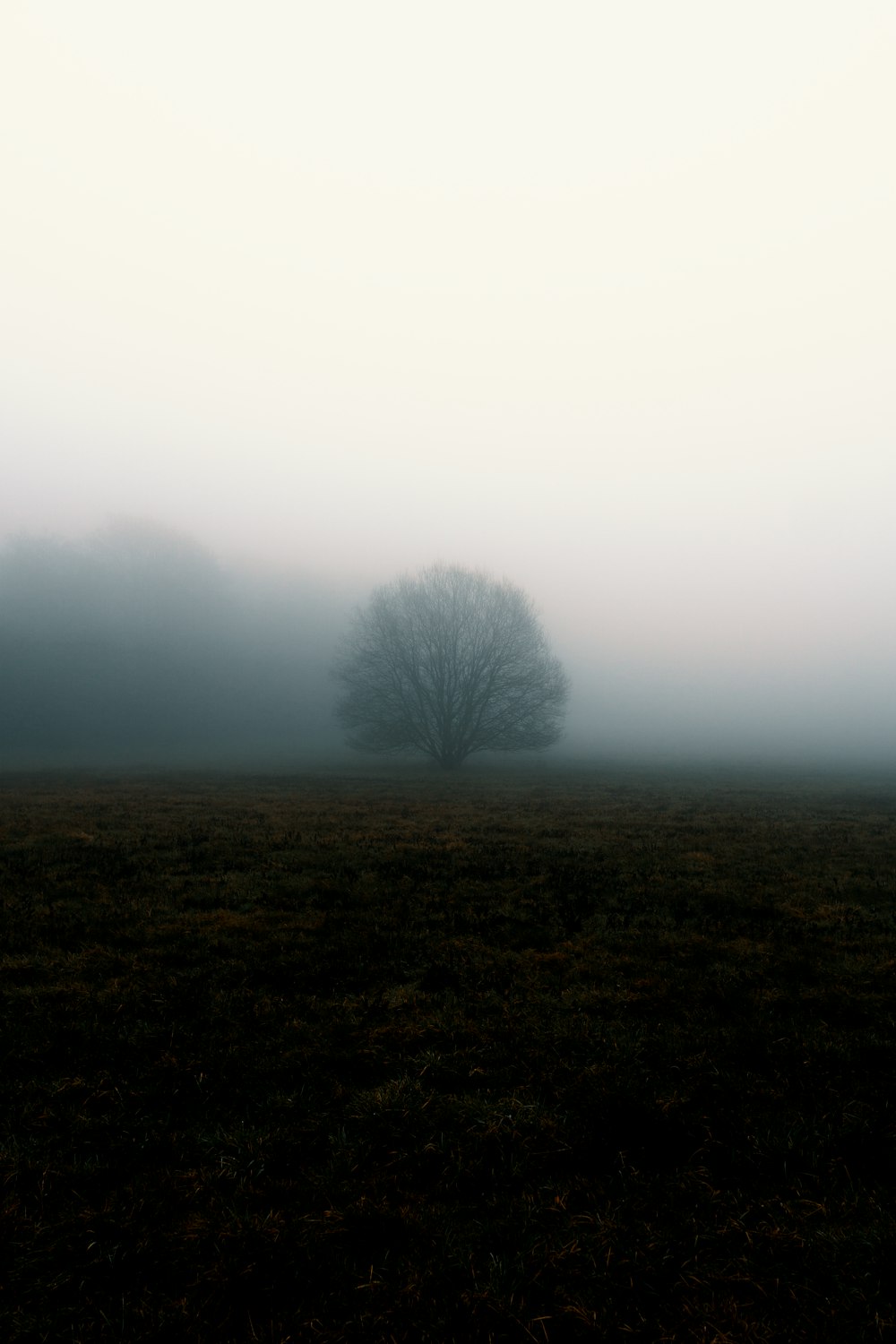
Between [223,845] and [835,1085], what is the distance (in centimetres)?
A: 1381

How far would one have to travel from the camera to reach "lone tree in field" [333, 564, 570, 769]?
49969mm

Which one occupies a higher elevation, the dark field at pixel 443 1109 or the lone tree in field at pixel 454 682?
the lone tree in field at pixel 454 682

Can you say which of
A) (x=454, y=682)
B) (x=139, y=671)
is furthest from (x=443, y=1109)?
(x=139, y=671)

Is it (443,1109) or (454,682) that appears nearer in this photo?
(443,1109)

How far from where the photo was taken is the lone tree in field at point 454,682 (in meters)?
50.0

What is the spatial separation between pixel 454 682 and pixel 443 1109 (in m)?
44.9

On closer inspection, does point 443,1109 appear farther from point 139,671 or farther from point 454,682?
point 139,671

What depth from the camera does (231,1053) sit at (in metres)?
6.14

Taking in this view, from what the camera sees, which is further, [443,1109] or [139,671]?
[139,671]

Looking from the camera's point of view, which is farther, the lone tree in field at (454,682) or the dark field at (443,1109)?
the lone tree in field at (454,682)

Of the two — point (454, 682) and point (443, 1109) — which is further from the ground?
point (454, 682)

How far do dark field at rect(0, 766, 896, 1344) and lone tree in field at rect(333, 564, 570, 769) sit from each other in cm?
3756

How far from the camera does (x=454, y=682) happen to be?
5016cm

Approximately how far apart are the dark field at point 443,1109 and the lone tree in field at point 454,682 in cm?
3756
